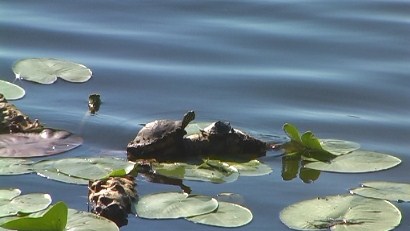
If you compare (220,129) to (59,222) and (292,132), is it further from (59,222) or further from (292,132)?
(59,222)

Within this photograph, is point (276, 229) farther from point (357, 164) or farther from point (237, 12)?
point (237, 12)

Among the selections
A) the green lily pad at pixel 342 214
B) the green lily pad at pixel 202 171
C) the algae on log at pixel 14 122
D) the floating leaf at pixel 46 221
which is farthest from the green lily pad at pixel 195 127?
the floating leaf at pixel 46 221

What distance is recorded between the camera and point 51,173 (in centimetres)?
307

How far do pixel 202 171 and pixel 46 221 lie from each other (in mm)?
667

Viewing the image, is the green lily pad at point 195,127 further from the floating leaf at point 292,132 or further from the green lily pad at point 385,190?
the green lily pad at point 385,190

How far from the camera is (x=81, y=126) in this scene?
11.6 ft

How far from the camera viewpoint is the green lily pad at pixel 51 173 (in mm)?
3018

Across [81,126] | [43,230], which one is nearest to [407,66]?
[81,126]

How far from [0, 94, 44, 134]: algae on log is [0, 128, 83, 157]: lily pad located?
0.02 meters

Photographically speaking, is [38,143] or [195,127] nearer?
[38,143]

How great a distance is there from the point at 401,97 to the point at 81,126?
3.65 feet

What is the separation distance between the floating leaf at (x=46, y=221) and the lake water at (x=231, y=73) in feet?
0.76

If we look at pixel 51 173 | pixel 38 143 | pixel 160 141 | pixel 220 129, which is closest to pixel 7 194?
pixel 51 173

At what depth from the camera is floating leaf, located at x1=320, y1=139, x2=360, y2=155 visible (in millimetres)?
3332
